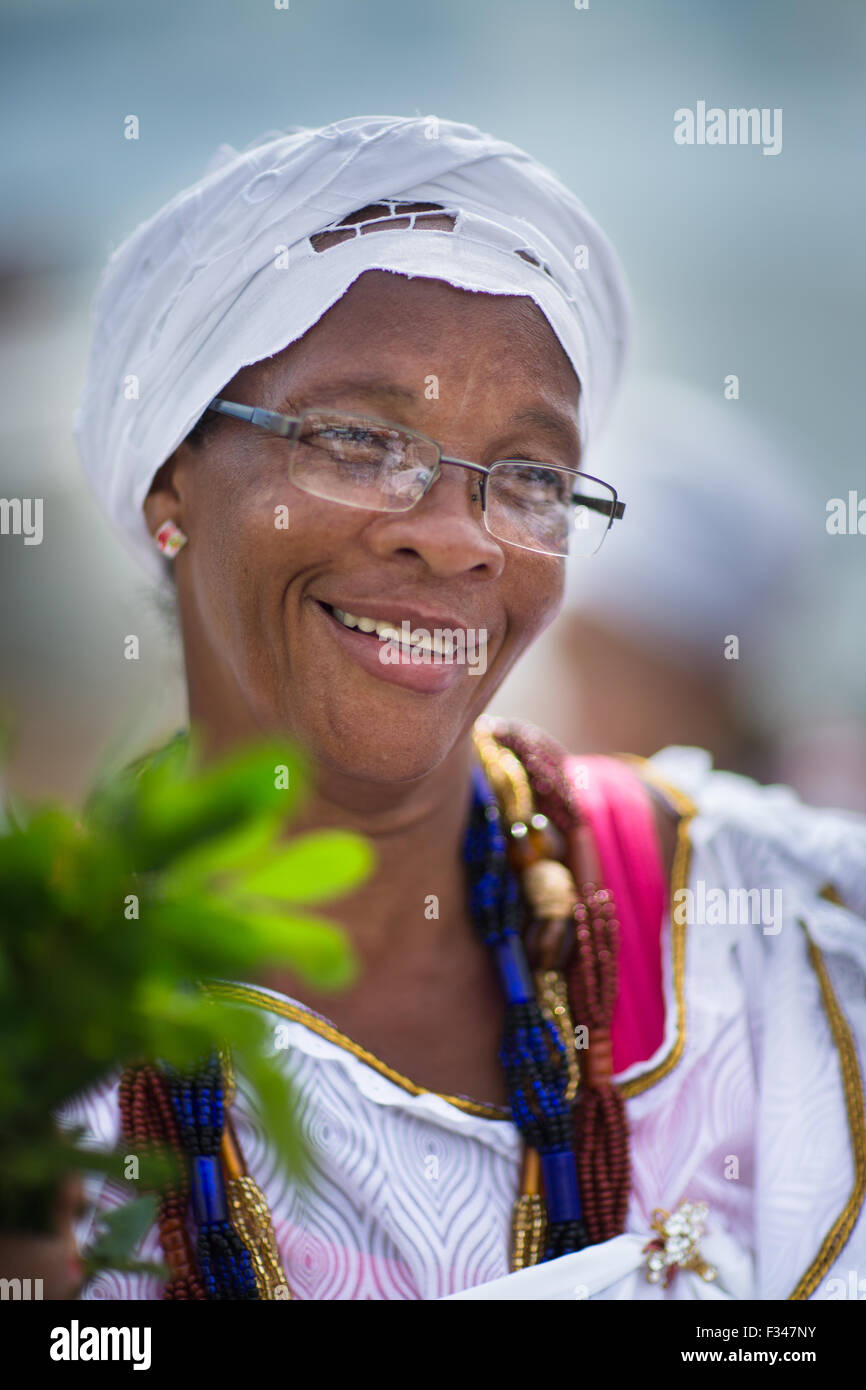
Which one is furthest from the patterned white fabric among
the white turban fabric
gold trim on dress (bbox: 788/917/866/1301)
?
the white turban fabric

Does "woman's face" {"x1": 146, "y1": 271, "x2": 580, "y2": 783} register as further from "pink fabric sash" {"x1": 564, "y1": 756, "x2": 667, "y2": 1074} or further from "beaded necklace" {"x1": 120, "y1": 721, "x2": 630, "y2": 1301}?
"pink fabric sash" {"x1": 564, "y1": 756, "x2": 667, "y2": 1074}

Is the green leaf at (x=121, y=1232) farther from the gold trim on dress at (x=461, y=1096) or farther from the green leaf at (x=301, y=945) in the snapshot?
the gold trim on dress at (x=461, y=1096)

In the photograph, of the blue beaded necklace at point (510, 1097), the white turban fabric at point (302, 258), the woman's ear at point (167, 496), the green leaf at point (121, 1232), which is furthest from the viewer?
the woman's ear at point (167, 496)

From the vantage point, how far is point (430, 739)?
1.51 meters

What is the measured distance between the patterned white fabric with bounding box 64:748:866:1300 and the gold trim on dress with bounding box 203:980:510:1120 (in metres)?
0.01

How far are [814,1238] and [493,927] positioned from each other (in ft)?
1.86

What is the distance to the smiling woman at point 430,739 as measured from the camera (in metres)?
1.46

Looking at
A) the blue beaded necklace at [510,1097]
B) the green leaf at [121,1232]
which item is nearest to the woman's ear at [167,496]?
the blue beaded necklace at [510,1097]

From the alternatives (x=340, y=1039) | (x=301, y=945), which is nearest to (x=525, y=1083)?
(x=340, y=1039)

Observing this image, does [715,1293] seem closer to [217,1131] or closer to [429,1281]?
[429,1281]

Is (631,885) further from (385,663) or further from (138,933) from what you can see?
(138,933)

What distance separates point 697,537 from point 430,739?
261 centimetres

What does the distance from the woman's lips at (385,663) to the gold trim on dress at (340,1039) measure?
1.45 ft

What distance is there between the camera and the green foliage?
62cm
